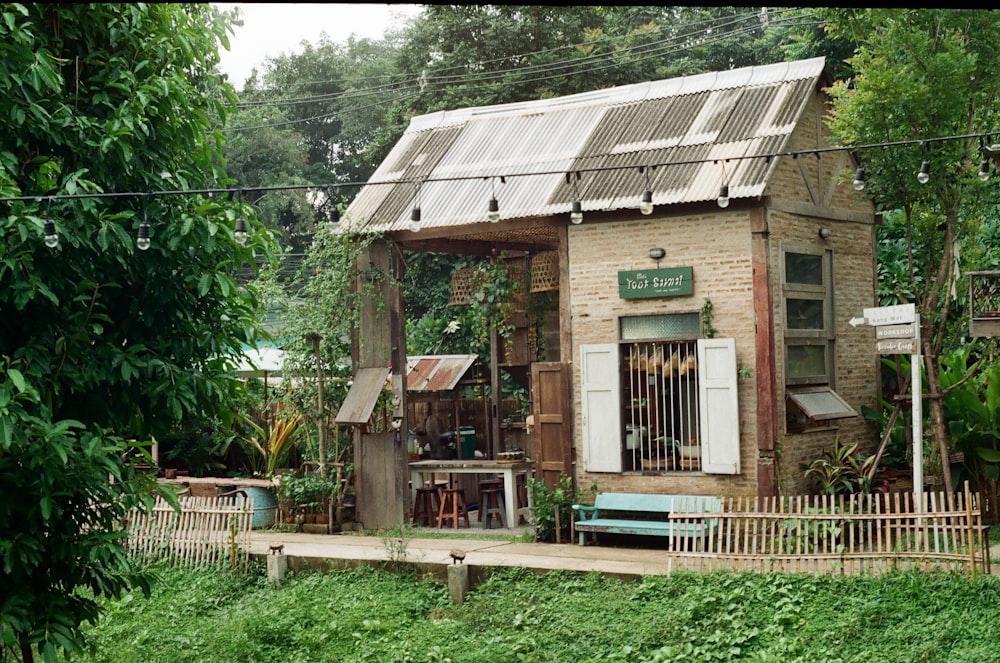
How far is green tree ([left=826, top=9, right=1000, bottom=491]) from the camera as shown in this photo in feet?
37.0

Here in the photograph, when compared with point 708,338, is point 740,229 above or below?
above

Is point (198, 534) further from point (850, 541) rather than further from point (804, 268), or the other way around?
point (804, 268)

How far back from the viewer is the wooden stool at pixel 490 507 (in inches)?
579

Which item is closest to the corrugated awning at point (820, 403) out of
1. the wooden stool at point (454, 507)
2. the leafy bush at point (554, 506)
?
the leafy bush at point (554, 506)

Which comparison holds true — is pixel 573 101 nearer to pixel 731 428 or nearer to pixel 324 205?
pixel 731 428

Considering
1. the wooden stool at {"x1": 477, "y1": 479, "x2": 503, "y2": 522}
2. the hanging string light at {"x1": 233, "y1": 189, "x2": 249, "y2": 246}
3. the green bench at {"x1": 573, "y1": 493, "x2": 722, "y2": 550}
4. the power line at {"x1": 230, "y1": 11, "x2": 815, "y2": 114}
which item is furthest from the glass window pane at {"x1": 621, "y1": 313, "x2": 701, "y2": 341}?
the power line at {"x1": 230, "y1": 11, "x2": 815, "y2": 114}

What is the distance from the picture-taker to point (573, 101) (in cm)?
1505

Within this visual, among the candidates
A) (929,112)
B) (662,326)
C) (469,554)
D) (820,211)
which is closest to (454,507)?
(469,554)

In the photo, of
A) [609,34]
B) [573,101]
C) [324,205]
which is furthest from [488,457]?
[324,205]

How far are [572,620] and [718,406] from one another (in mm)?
3318

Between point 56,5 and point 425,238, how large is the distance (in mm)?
7990

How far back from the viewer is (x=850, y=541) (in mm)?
9906

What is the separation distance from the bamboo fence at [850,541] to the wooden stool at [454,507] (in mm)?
4049

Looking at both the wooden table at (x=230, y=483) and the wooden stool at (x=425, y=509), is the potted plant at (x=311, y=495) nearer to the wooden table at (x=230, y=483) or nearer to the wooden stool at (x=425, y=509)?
the wooden table at (x=230, y=483)
